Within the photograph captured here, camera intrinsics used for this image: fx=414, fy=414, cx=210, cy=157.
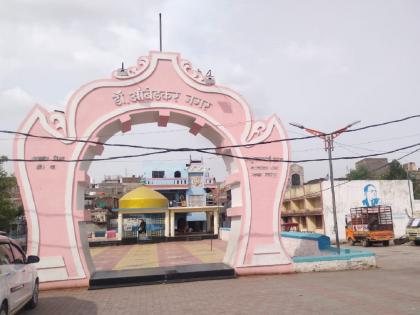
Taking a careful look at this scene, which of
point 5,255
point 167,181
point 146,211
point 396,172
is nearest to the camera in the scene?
point 5,255

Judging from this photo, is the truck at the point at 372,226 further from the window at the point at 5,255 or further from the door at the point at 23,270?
→ the window at the point at 5,255

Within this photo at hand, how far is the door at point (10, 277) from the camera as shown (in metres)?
6.48

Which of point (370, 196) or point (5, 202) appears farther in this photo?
point (5, 202)

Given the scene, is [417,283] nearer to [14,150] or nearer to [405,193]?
[14,150]

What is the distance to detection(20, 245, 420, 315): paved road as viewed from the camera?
7789 mm

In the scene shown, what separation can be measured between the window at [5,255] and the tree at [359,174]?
54794 millimetres

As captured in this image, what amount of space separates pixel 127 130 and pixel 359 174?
52.3m

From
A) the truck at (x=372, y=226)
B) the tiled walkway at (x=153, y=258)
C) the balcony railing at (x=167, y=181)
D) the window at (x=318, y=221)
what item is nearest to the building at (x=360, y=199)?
the window at (x=318, y=221)

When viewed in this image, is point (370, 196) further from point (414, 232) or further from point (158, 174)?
point (158, 174)

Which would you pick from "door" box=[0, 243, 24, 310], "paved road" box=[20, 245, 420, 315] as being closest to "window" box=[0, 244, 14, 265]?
"door" box=[0, 243, 24, 310]

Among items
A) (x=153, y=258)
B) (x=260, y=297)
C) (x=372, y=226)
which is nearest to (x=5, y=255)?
(x=260, y=297)

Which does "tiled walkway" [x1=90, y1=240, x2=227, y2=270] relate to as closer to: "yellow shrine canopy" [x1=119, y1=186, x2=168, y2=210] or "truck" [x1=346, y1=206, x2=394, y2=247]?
"yellow shrine canopy" [x1=119, y1=186, x2=168, y2=210]

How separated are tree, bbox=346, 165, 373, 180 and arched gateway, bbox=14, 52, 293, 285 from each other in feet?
159

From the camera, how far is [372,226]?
2639cm
